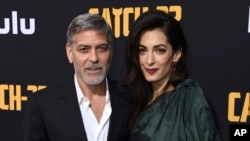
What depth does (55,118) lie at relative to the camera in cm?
108

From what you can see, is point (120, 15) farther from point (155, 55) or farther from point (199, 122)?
point (199, 122)

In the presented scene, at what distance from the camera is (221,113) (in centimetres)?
155

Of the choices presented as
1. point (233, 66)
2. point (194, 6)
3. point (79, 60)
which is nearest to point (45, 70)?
point (79, 60)

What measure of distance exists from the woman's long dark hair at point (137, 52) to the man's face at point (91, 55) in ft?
0.32

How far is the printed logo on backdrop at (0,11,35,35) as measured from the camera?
169 cm

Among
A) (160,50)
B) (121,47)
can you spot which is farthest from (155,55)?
(121,47)

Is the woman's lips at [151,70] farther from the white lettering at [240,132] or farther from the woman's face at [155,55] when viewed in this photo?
the white lettering at [240,132]

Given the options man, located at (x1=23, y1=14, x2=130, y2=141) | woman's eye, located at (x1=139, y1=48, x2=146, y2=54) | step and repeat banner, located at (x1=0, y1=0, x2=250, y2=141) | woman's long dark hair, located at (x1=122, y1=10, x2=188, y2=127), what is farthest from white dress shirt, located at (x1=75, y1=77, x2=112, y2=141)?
step and repeat banner, located at (x1=0, y1=0, x2=250, y2=141)

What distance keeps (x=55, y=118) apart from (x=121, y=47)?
63 cm

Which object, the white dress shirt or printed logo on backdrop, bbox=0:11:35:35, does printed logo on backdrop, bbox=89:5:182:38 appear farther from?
the white dress shirt

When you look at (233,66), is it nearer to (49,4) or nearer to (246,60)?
(246,60)

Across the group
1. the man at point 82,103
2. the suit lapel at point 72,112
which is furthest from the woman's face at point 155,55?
the suit lapel at point 72,112

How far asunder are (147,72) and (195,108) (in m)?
0.21

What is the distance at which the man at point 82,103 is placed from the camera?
1069 mm
